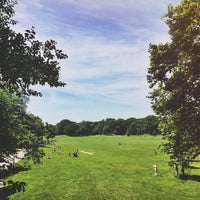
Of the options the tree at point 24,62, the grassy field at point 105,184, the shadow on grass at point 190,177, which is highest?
the tree at point 24,62

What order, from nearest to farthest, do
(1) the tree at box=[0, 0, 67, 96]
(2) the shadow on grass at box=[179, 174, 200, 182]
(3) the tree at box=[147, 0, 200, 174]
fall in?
(1) the tree at box=[0, 0, 67, 96] < (3) the tree at box=[147, 0, 200, 174] < (2) the shadow on grass at box=[179, 174, 200, 182]

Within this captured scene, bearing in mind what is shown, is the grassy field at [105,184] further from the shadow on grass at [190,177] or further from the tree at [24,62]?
the tree at [24,62]

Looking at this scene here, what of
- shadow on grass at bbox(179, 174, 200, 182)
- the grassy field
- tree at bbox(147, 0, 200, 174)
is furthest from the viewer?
shadow on grass at bbox(179, 174, 200, 182)

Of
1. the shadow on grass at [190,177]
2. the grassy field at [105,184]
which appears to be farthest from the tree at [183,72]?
the shadow on grass at [190,177]

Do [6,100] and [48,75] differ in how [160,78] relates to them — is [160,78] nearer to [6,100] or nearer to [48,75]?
[6,100]

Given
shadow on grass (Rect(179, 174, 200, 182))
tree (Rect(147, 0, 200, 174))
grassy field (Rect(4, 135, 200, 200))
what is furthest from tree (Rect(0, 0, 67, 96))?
shadow on grass (Rect(179, 174, 200, 182))

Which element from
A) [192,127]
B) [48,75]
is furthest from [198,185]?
[48,75]

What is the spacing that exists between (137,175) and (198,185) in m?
10.8

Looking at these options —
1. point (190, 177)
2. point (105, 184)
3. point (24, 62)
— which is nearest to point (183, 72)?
point (24, 62)

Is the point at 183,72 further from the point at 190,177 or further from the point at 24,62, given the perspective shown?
the point at 190,177

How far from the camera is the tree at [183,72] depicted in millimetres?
22531

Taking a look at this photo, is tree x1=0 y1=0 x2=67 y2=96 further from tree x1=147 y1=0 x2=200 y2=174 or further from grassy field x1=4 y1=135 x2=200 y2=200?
grassy field x1=4 y1=135 x2=200 y2=200

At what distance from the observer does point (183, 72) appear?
2359cm

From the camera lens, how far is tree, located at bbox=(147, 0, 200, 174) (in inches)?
887
